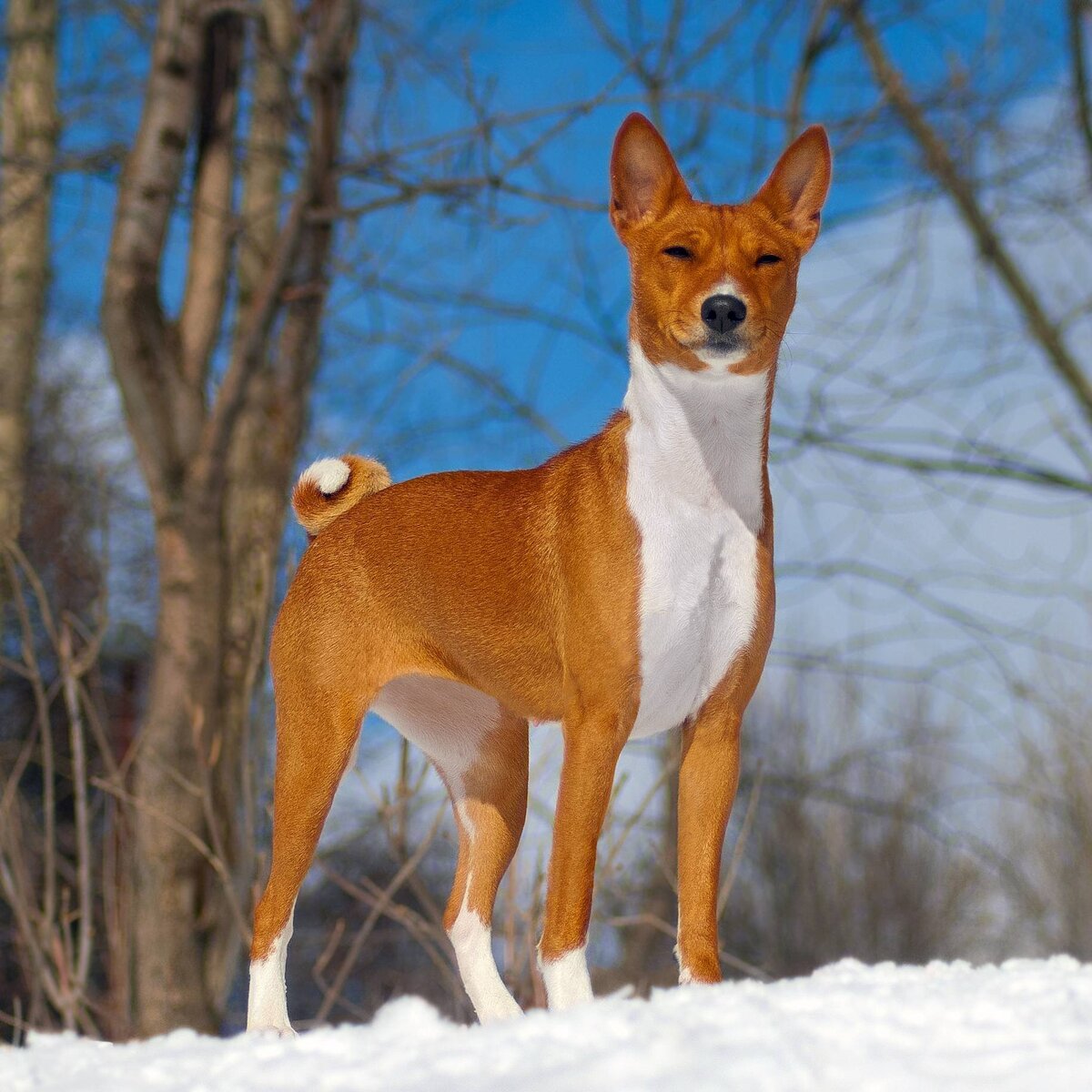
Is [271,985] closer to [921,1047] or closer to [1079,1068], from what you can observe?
[921,1047]

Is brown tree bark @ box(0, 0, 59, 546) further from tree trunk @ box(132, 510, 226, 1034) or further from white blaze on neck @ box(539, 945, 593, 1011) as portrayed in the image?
white blaze on neck @ box(539, 945, 593, 1011)

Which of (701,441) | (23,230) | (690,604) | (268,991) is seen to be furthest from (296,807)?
(23,230)

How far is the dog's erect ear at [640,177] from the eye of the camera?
3.13 m

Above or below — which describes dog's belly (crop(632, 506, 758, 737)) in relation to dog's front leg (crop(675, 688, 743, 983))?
above

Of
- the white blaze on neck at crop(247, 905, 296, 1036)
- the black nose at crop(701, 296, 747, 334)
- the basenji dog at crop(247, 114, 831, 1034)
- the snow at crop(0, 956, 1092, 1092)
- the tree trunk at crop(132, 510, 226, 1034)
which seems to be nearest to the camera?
the snow at crop(0, 956, 1092, 1092)

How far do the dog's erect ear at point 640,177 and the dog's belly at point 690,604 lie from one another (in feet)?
2.24

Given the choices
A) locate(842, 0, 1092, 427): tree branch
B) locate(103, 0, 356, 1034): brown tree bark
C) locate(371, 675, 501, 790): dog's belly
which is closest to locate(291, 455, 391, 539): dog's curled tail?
locate(371, 675, 501, 790): dog's belly

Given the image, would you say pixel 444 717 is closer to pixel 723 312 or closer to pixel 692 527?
pixel 692 527

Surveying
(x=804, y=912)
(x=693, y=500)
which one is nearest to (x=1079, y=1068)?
(x=693, y=500)

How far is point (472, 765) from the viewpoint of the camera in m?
3.62

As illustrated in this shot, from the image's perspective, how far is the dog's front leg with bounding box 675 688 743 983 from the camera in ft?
9.93

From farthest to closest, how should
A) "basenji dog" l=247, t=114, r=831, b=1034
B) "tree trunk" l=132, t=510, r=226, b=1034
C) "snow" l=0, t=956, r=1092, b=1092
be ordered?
"tree trunk" l=132, t=510, r=226, b=1034 → "basenji dog" l=247, t=114, r=831, b=1034 → "snow" l=0, t=956, r=1092, b=1092

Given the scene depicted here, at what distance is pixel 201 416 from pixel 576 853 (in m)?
4.21

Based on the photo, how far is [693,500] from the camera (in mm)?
3096
